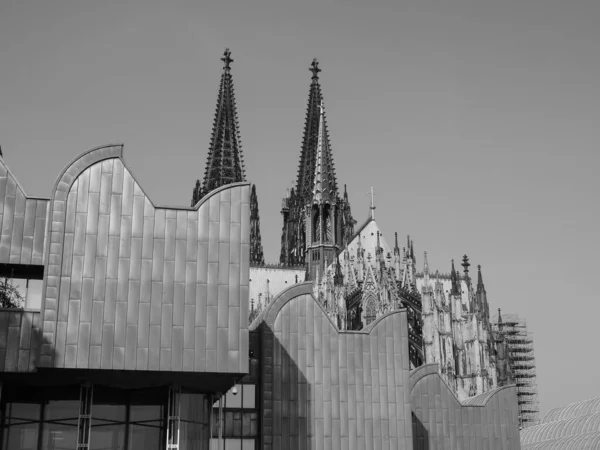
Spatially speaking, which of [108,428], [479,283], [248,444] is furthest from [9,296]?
[479,283]

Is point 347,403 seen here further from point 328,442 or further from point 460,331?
point 460,331

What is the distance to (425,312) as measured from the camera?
68.2 metres

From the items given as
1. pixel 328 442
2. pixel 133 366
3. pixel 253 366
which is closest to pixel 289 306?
pixel 253 366

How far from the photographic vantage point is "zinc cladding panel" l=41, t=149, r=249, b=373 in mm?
27922

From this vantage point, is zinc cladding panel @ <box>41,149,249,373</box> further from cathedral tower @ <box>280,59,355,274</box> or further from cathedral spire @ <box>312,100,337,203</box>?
cathedral spire @ <box>312,100,337,203</box>

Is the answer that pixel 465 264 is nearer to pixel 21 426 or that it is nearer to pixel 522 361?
pixel 522 361

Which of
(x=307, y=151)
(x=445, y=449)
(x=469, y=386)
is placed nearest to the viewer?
(x=445, y=449)

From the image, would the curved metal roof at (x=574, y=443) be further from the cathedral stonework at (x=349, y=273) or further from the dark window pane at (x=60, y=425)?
the dark window pane at (x=60, y=425)

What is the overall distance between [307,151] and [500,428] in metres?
65.0

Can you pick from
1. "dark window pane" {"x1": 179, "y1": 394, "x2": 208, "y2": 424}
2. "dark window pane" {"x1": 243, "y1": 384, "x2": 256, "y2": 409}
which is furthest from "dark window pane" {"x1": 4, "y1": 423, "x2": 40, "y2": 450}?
"dark window pane" {"x1": 243, "y1": 384, "x2": 256, "y2": 409}

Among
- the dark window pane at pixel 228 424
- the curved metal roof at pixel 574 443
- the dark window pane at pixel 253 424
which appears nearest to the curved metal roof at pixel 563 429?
the curved metal roof at pixel 574 443

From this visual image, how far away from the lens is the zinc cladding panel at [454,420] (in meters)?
38.4

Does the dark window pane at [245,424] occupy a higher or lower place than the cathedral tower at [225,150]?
lower

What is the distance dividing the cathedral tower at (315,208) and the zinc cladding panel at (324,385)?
1802 inches
